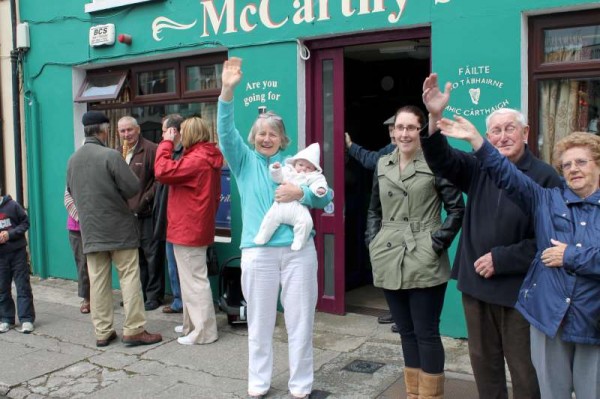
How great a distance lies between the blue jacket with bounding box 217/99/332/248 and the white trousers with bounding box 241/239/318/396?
98 millimetres

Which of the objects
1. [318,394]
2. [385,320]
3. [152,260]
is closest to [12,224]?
[152,260]

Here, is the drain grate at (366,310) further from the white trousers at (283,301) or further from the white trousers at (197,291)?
the white trousers at (283,301)

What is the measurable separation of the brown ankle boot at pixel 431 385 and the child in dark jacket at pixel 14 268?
158 inches

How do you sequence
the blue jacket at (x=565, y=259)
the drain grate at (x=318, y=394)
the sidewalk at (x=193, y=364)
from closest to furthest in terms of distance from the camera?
the blue jacket at (x=565, y=259) → the drain grate at (x=318, y=394) → the sidewalk at (x=193, y=364)

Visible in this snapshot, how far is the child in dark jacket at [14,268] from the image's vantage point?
600 centimetres

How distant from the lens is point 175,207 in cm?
550

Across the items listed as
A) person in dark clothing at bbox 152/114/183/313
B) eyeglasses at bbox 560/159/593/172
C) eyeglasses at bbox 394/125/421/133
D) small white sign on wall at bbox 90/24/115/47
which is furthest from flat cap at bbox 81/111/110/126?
eyeglasses at bbox 560/159/593/172

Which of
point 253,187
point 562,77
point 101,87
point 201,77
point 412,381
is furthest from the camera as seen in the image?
point 101,87

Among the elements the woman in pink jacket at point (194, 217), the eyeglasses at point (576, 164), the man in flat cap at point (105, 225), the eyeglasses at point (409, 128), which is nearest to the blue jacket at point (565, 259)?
the eyeglasses at point (576, 164)

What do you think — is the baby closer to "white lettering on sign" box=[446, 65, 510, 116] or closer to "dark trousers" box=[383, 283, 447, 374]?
"dark trousers" box=[383, 283, 447, 374]

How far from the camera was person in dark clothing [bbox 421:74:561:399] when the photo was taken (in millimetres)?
3256

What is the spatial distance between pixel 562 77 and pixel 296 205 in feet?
8.05

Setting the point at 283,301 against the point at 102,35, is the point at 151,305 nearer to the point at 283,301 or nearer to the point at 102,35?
the point at 283,301

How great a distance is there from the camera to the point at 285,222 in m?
4.07
